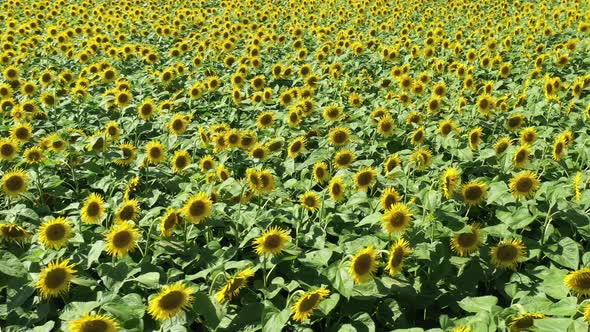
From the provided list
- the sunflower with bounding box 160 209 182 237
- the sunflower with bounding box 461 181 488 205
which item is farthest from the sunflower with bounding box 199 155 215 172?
the sunflower with bounding box 461 181 488 205

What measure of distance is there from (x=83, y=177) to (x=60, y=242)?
5.54 feet

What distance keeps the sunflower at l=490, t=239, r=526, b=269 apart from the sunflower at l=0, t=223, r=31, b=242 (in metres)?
3.39

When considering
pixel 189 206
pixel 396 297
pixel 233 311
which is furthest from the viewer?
pixel 189 206

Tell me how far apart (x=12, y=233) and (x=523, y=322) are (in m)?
3.48

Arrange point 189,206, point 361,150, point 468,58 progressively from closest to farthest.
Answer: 1. point 189,206
2. point 361,150
3. point 468,58

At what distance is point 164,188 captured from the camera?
5.07 metres

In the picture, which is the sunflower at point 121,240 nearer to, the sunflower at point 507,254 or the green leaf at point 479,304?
the green leaf at point 479,304

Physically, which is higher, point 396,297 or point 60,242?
point 60,242

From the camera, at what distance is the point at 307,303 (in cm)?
282

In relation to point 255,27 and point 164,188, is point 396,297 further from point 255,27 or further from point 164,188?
point 255,27

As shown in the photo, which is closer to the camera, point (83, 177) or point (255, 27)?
point (83, 177)

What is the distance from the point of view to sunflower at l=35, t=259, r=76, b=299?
3.07 m

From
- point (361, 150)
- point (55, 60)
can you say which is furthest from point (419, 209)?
point (55, 60)

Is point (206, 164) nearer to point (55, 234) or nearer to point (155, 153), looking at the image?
point (155, 153)
